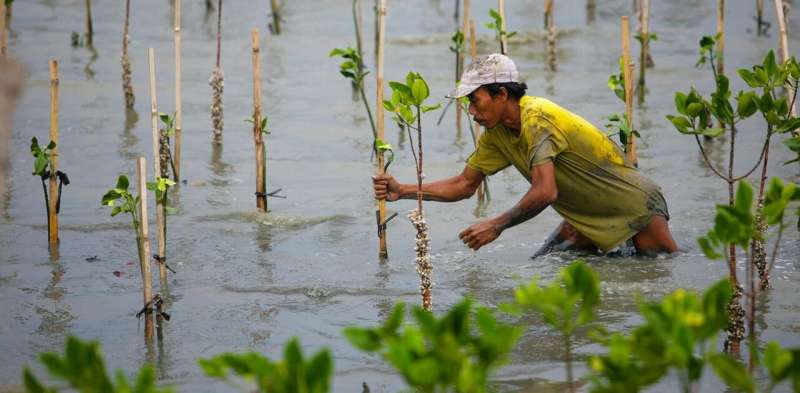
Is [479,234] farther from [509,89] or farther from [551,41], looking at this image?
Result: [551,41]

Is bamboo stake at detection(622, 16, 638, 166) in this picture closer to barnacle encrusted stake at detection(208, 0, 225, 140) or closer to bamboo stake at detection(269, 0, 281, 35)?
barnacle encrusted stake at detection(208, 0, 225, 140)

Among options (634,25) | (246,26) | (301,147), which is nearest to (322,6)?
(246,26)

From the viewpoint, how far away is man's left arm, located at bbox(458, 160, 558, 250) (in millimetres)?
5484

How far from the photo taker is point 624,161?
6.13m

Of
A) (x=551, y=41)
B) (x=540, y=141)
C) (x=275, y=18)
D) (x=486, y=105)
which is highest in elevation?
(x=275, y=18)

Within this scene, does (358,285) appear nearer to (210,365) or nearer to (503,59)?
(503,59)

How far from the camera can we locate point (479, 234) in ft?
18.0

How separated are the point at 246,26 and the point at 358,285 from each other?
6679mm

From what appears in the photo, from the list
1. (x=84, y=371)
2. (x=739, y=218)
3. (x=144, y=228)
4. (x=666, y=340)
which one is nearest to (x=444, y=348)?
(x=666, y=340)

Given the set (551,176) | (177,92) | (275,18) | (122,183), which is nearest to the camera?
(122,183)

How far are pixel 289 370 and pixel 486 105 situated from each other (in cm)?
305

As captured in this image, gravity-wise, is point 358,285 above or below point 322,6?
below

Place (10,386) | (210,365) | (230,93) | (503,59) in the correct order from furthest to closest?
(230,93) < (503,59) < (10,386) < (210,365)

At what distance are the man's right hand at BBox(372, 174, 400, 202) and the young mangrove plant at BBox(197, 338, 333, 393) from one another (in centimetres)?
293
